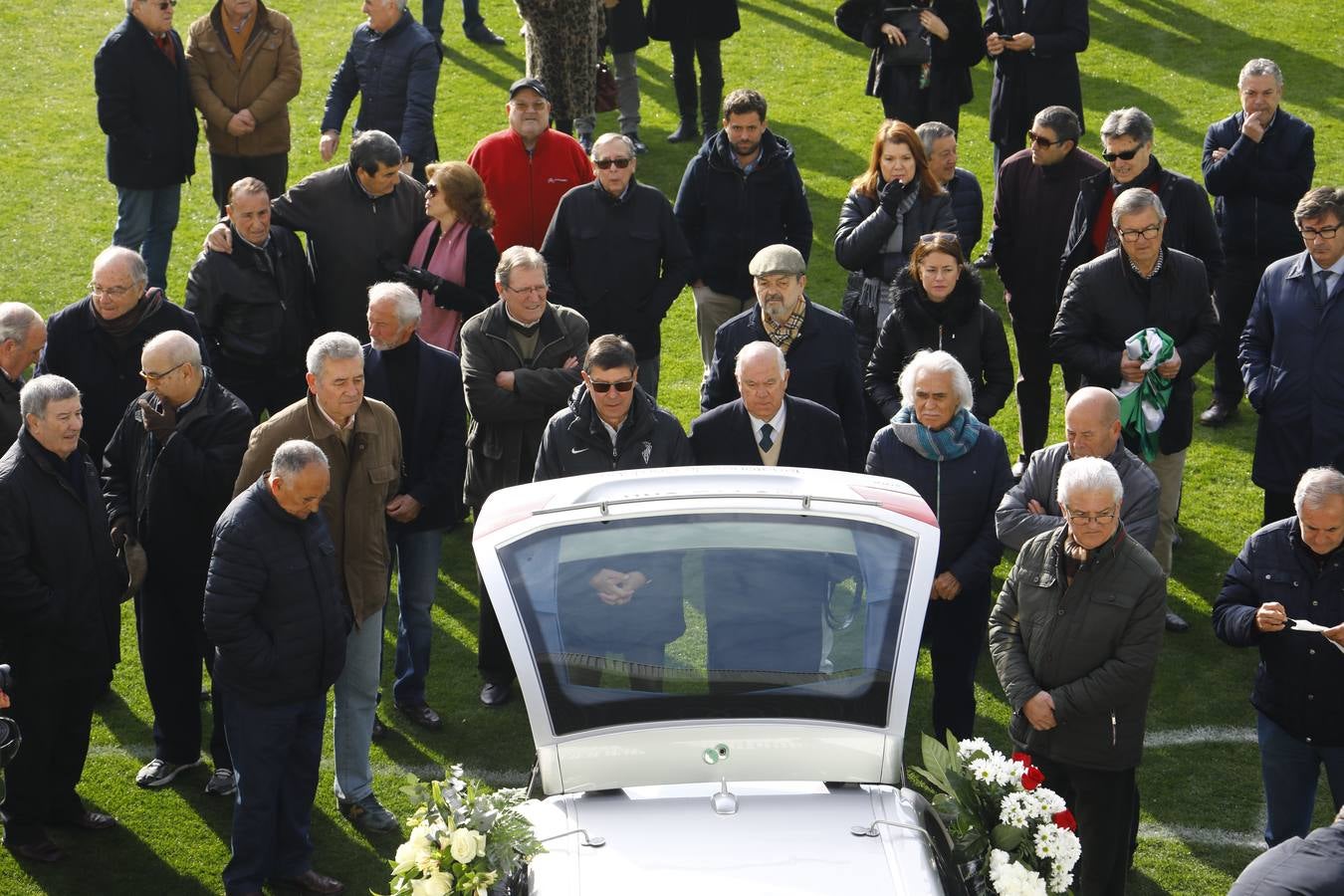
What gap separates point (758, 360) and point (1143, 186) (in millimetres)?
3172

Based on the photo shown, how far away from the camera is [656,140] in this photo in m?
15.6

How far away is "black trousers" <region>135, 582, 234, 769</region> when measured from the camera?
25.6 feet

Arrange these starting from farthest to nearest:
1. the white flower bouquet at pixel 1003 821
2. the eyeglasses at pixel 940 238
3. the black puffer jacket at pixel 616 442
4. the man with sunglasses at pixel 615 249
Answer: the man with sunglasses at pixel 615 249 < the eyeglasses at pixel 940 238 < the black puffer jacket at pixel 616 442 < the white flower bouquet at pixel 1003 821

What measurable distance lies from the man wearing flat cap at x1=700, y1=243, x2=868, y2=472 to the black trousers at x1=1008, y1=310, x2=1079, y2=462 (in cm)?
213

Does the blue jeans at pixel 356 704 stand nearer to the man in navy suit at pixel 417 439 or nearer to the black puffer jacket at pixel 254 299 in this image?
the man in navy suit at pixel 417 439

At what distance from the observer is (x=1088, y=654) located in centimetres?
655

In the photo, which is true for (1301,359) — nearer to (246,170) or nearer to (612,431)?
(612,431)

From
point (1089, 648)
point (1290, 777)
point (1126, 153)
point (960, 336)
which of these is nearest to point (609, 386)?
point (960, 336)

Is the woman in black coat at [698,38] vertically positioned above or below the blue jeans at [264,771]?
above

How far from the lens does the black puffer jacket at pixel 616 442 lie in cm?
777

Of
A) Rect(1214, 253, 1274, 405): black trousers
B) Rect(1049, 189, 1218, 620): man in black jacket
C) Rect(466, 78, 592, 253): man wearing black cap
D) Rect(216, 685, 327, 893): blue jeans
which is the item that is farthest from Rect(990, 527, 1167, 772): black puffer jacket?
Rect(466, 78, 592, 253): man wearing black cap

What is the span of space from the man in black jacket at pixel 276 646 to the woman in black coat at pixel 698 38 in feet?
27.4

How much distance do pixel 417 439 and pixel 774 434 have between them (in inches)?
67.1

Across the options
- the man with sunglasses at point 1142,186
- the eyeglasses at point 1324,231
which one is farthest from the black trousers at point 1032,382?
the eyeglasses at point 1324,231
